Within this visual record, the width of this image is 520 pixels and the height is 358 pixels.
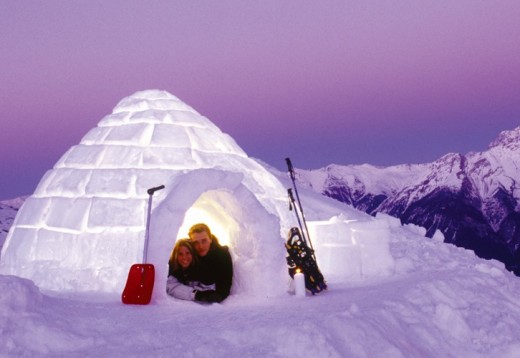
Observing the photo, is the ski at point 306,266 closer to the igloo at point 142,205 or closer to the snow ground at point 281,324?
the snow ground at point 281,324

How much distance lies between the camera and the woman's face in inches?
267

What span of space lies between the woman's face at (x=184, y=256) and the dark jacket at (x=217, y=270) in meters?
0.17

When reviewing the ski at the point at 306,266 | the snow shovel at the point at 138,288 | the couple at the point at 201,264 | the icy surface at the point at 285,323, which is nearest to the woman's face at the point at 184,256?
the couple at the point at 201,264

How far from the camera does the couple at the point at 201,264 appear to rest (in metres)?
6.68

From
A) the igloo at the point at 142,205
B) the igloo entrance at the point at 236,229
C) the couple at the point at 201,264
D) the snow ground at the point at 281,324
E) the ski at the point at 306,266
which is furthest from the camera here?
the ski at the point at 306,266

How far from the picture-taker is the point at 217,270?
22.1 feet

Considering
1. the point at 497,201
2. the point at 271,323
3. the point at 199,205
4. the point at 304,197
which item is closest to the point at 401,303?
the point at 271,323

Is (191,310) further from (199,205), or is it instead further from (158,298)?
(199,205)

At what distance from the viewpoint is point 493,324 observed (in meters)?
5.98

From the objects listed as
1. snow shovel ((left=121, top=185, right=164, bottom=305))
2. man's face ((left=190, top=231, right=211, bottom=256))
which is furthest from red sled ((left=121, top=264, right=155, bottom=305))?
man's face ((left=190, top=231, right=211, bottom=256))

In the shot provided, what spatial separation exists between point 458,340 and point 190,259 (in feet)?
9.30

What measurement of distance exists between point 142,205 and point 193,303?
6.70ft

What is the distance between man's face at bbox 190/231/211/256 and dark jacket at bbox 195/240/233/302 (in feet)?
0.15

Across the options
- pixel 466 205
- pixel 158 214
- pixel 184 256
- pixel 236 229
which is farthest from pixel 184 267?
pixel 466 205
